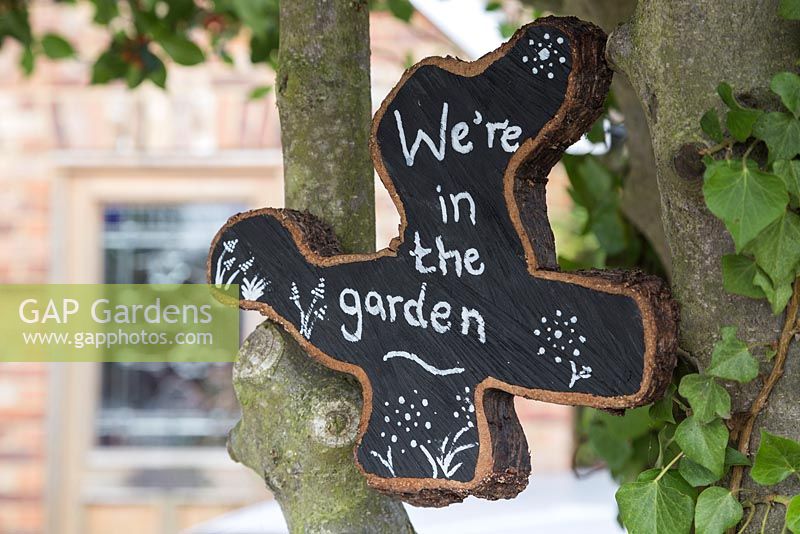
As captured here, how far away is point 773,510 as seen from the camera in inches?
23.5

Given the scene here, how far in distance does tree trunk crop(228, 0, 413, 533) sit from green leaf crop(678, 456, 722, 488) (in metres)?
0.25

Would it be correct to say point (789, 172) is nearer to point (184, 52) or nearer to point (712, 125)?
point (712, 125)

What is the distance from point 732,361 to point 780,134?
0.13m

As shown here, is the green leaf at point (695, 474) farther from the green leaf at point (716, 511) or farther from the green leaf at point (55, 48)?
the green leaf at point (55, 48)

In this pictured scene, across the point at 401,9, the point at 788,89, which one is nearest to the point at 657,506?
the point at 788,89

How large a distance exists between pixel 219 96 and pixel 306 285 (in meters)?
2.82

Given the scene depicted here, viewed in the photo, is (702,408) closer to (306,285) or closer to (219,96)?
(306,285)

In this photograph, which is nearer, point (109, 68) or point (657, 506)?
point (657, 506)

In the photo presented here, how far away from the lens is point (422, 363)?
0.68 meters

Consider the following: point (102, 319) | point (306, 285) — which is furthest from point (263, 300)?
point (102, 319)

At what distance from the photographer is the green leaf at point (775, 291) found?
1.85 feet

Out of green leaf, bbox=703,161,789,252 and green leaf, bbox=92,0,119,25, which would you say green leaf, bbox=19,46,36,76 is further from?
green leaf, bbox=703,161,789,252

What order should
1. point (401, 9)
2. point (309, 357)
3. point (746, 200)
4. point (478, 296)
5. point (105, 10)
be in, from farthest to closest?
1. point (401, 9)
2. point (105, 10)
3. point (309, 357)
4. point (478, 296)
5. point (746, 200)

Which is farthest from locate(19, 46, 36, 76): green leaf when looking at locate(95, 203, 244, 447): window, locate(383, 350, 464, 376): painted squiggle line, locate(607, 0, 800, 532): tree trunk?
locate(95, 203, 244, 447): window
